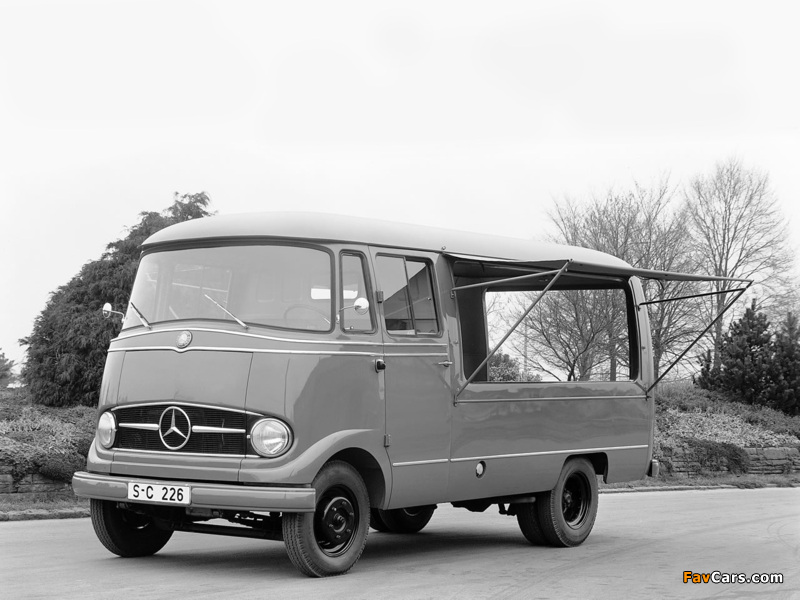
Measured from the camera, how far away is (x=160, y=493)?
855 cm

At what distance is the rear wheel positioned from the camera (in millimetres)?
12289

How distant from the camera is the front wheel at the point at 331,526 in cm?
847

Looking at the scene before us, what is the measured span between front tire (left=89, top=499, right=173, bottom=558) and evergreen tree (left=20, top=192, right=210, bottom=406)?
13789mm

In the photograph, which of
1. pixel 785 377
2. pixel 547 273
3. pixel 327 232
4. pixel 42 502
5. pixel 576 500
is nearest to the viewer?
pixel 327 232

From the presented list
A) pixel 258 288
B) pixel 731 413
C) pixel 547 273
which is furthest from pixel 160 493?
pixel 731 413

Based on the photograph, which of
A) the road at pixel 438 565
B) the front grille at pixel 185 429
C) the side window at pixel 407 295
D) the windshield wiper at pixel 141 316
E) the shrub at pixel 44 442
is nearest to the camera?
the road at pixel 438 565

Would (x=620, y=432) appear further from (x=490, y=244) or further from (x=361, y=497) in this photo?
(x=361, y=497)

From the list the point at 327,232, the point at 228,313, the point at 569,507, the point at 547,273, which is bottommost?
the point at 569,507

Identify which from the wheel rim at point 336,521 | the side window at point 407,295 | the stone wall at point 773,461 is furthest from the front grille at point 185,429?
the stone wall at point 773,461

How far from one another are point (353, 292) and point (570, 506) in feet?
13.7

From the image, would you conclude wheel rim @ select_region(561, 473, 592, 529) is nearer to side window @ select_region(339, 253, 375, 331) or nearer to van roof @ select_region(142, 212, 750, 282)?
van roof @ select_region(142, 212, 750, 282)

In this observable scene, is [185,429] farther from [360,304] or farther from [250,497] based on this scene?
[360,304]

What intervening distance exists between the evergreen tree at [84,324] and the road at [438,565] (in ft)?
37.8

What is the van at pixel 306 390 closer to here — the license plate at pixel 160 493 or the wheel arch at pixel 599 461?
the license plate at pixel 160 493
